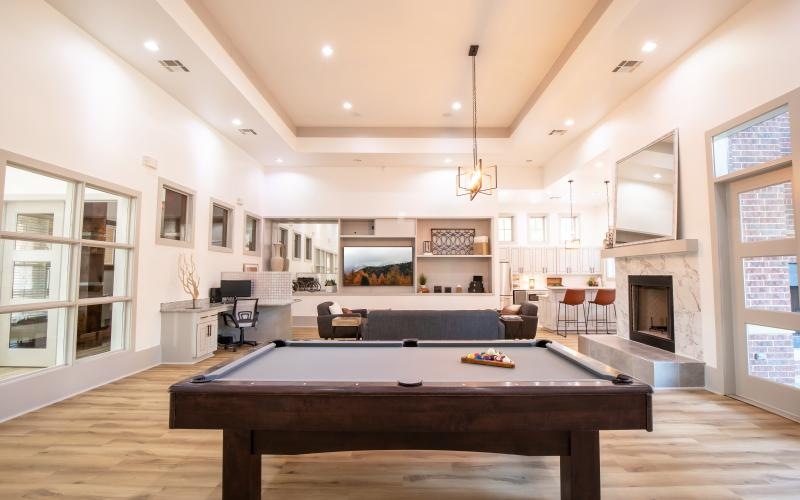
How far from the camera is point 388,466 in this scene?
7.95 feet

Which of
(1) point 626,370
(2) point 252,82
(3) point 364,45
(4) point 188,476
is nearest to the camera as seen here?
(4) point 188,476

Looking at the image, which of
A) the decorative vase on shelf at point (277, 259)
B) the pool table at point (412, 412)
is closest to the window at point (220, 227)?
the decorative vase on shelf at point (277, 259)

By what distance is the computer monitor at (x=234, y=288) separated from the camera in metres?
6.54

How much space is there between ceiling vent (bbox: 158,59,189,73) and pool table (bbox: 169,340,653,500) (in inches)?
164

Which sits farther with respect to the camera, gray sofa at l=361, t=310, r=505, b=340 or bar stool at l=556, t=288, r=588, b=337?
bar stool at l=556, t=288, r=588, b=337

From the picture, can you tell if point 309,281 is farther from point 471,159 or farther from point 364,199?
point 471,159

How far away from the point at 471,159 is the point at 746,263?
531cm

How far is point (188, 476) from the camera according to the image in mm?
2316

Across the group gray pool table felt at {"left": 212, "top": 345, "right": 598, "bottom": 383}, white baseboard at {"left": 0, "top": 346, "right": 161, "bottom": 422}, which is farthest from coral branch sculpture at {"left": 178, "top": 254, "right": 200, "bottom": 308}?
gray pool table felt at {"left": 212, "top": 345, "right": 598, "bottom": 383}

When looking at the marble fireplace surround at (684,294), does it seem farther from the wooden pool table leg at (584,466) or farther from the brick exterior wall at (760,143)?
the wooden pool table leg at (584,466)

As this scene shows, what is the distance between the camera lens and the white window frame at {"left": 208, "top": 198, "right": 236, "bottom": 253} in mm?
6473

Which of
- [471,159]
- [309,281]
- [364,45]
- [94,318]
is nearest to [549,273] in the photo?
[471,159]

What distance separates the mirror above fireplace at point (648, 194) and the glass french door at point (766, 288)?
744mm

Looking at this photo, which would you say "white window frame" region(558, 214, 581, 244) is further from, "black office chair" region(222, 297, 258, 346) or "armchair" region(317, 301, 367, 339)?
"black office chair" region(222, 297, 258, 346)
